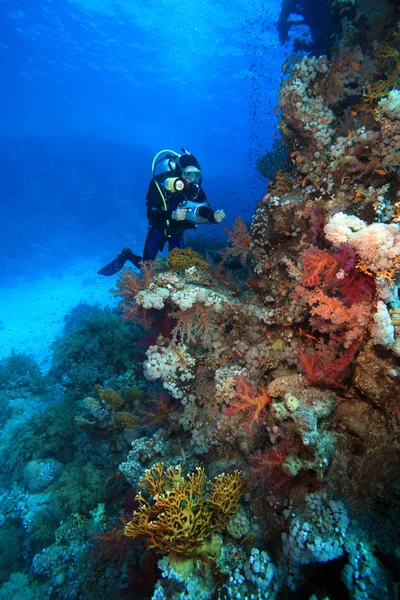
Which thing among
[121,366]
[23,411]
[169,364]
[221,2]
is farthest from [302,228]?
[221,2]

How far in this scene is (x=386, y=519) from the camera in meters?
2.54

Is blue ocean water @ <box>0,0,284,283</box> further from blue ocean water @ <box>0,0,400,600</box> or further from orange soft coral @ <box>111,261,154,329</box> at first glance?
orange soft coral @ <box>111,261,154,329</box>

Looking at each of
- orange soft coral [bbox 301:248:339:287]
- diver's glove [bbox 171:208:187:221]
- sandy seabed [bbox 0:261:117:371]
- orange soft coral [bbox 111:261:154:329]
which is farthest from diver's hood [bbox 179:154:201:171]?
sandy seabed [bbox 0:261:117:371]

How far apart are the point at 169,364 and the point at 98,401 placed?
2.35 meters

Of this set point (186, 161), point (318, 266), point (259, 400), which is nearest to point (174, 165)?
point (186, 161)

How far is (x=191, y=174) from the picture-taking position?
19.0ft

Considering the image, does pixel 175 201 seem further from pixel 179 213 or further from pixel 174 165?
pixel 179 213

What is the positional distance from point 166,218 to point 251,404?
460 cm

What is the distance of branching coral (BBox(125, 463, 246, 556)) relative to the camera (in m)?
2.86

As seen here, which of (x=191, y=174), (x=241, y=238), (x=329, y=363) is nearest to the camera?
(x=329, y=363)

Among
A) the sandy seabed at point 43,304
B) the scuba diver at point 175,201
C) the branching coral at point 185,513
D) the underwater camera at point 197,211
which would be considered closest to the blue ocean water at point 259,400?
the branching coral at point 185,513

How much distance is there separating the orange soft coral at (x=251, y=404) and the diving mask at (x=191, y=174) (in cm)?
412

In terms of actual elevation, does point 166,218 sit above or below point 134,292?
above

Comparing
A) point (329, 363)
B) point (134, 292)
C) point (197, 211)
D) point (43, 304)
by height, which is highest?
point (43, 304)
